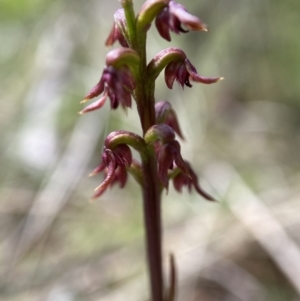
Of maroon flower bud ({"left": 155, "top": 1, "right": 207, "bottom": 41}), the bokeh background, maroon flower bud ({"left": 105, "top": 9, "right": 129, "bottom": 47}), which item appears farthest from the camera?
the bokeh background

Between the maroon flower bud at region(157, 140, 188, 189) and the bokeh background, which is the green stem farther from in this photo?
the bokeh background

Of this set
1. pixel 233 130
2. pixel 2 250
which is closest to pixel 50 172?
pixel 2 250

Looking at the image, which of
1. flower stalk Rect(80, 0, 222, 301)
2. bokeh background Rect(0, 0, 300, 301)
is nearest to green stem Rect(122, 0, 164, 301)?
flower stalk Rect(80, 0, 222, 301)

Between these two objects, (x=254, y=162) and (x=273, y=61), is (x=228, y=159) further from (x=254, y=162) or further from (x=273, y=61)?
(x=273, y=61)

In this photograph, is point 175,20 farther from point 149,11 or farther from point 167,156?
point 167,156

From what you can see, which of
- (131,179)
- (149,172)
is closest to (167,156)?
(149,172)

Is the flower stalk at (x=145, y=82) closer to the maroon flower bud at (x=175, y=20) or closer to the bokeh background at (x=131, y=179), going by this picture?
the maroon flower bud at (x=175, y=20)

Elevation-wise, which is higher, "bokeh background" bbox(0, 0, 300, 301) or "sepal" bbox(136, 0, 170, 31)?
"sepal" bbox(136, 0, 170, 31)
